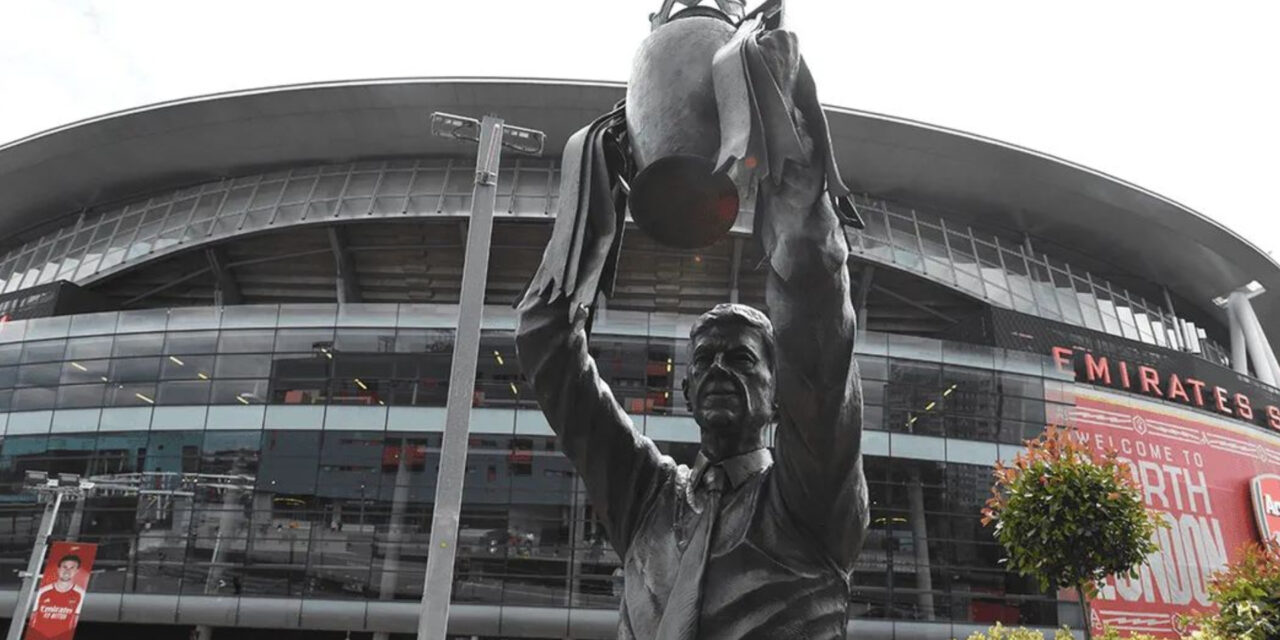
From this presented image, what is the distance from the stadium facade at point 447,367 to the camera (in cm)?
2453

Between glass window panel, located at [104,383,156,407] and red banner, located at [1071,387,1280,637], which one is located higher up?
glass window panel, located at [104,383,156,407]

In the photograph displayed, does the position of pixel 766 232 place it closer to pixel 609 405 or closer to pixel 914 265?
pixel 609 405

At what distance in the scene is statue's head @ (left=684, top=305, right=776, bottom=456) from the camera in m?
1.88

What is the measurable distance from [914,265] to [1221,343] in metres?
20.5

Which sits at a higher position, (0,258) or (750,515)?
(0,258)

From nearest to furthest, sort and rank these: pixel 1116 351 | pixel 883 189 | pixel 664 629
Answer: pixel 664 629 < pixel 1116 351 < pixel 883 189

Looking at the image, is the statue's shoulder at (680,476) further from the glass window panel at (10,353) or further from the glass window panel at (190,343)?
the glass window panel at (10,353)

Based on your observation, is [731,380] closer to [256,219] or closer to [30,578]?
[30,578]

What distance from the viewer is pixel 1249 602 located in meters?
7.80

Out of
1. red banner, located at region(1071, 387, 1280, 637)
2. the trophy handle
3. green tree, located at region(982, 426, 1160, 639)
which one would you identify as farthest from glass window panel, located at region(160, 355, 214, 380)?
the trophy handle

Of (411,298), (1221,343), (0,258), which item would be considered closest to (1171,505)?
(1221,343)

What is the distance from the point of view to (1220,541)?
2741 cm

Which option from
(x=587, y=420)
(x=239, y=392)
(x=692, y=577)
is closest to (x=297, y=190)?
(x=239, y=392)

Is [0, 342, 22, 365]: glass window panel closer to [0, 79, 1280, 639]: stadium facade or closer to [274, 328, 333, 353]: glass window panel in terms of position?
[0, 79, 1280, 639]: stadium facade
